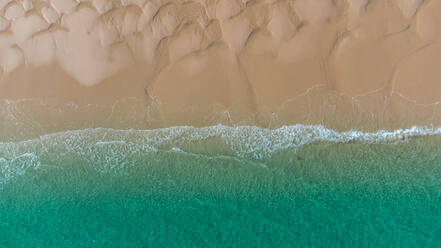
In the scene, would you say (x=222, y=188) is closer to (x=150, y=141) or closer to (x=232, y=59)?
(x=150, y=141)

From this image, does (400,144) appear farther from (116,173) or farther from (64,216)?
(64,216)

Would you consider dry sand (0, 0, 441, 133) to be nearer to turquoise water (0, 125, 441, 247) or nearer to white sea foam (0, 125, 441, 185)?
white sea foam (0, 125, 441, 185)

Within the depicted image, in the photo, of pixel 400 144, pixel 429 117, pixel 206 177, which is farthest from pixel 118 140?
pixel 429 117

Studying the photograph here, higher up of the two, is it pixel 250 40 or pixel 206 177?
pixel 250 40

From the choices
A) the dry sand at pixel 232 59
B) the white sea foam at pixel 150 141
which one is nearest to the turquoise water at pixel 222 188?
the white sea foam at pixel 150 141

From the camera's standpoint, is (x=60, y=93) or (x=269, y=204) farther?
(x=60, y=93)

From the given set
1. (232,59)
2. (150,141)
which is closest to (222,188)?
(150,141)

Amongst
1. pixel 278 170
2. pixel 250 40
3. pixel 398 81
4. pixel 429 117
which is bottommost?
pixel 278 170
